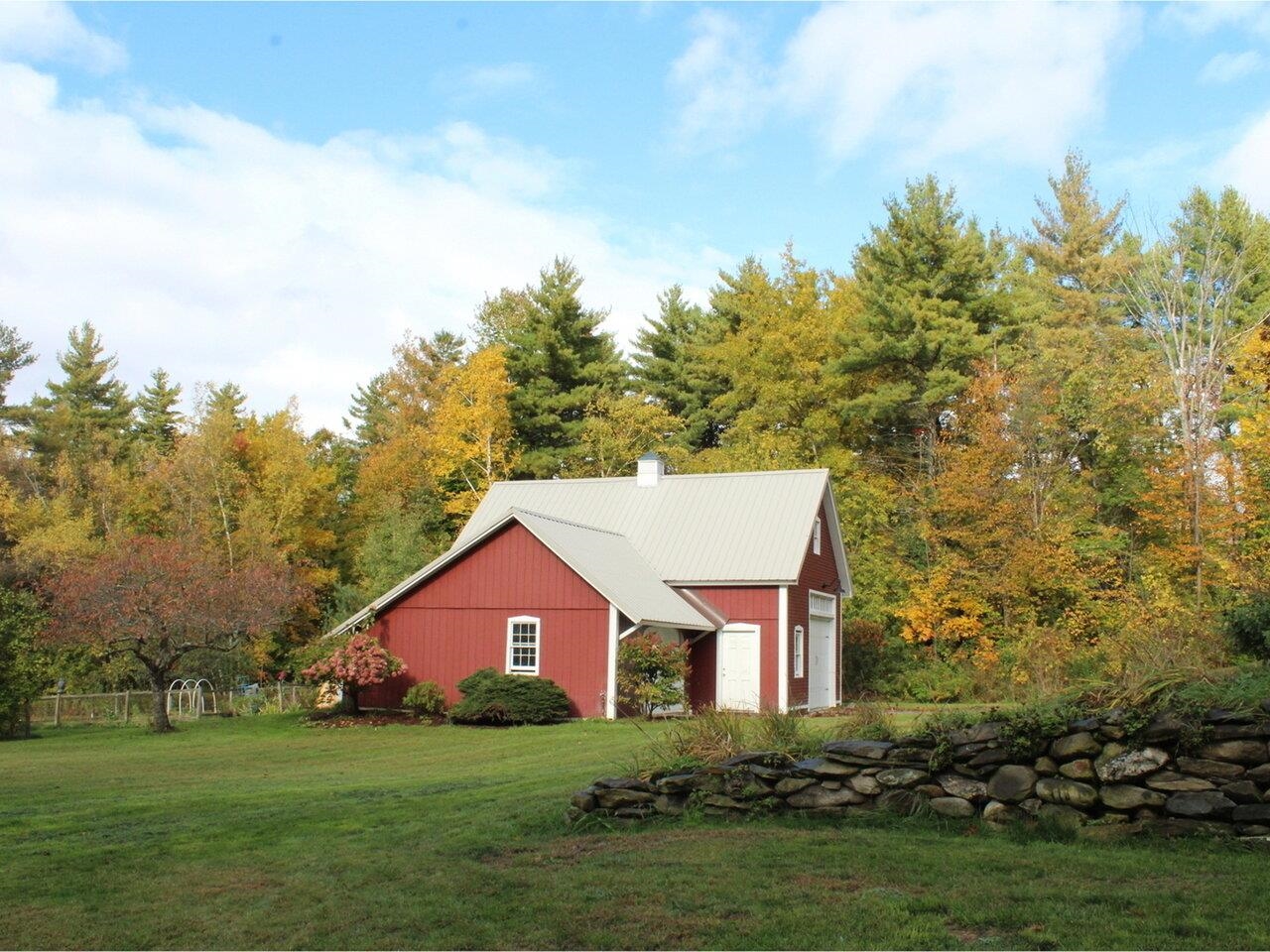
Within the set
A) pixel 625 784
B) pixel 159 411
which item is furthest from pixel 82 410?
pixel 625 784

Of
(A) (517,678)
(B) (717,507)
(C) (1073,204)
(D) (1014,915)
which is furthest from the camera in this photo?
(C) (1073,204)

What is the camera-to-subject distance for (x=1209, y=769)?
8148mm

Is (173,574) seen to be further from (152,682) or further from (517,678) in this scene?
(517,678)

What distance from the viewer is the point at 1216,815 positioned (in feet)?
26.3

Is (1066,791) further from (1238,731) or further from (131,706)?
(131,706)

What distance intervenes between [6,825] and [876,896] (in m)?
8.73

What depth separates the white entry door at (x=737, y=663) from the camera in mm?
27609

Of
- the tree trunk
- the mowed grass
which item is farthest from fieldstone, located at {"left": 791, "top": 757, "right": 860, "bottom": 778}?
the tree trunk

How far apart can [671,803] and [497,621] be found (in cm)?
1642

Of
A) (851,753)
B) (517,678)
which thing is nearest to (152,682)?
(517,678)

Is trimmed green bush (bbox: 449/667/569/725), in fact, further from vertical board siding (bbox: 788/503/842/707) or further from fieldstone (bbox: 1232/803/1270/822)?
fieldstone (bbox: 1232/803/1270/822)

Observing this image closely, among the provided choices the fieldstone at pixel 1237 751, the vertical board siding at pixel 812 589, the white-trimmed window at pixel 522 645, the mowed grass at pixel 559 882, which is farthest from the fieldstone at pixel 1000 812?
the vertical board siding at pixel 812 589

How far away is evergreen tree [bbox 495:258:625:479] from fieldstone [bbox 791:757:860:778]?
1370 inches

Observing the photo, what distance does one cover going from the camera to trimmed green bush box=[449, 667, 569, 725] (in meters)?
23.3
